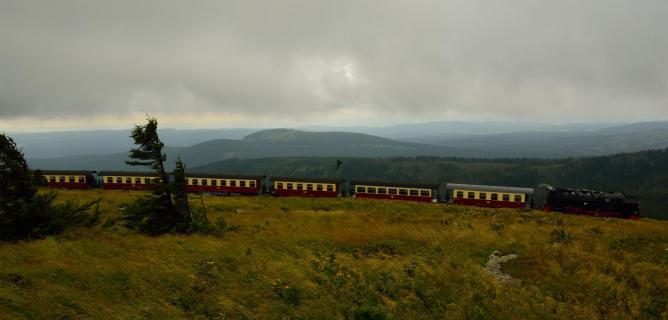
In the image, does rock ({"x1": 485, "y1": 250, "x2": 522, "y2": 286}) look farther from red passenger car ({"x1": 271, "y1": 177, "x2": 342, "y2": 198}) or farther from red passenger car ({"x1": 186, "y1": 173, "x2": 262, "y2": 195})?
red passenger car ({"x1": 186, "y1": 173, "x2": 262, "y2": 195})

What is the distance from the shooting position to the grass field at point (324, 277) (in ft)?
26.8

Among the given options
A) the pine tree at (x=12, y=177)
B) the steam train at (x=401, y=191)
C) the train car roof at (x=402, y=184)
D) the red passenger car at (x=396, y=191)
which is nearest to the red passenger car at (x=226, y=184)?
the steam train at (x=401, y=191)

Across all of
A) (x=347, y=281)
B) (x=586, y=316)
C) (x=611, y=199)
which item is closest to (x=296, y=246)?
(x=347, y=281)

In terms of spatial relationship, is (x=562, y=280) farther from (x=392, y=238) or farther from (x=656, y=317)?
(x=392, y=238)

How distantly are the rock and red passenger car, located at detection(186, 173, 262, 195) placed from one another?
4033 cm

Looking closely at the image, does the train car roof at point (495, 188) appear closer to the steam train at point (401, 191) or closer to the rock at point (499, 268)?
the steam train at point (401, 191)

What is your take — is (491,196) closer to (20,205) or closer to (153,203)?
(153,203)

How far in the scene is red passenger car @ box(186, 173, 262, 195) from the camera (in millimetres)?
53094

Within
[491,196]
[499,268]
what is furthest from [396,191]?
[499,268]

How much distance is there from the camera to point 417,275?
13484 millimetres

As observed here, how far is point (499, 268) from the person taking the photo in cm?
1581

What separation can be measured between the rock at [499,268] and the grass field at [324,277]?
333 mm

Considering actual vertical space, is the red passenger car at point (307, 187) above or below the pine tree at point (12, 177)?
below

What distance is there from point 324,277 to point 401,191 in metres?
38.0
